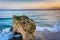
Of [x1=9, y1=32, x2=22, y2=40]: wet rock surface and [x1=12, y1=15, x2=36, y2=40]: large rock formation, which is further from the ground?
[x1=12, y1=15, x2=36, y2=40]: large rock formation

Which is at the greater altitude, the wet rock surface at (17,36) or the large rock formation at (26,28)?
the large rock formation at (26,28)

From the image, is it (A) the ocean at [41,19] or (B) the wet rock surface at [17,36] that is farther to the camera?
(A) the ocean at [41,19]

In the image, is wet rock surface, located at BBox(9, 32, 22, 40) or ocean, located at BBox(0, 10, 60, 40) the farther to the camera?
ocean, located at BBox(0, 10, 60, 40)

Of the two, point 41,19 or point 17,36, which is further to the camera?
point 41,19

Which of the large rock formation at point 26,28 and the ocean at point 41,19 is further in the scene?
the ocean at point 41,19

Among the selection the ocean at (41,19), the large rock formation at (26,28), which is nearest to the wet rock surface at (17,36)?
the large rock formation at (26,28)

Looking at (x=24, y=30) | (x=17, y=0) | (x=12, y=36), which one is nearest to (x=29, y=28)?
(x=24, y=30)

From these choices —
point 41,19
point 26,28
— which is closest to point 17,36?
point 26,28

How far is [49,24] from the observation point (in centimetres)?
200

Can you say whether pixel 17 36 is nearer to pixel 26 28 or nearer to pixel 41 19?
pixel 26 28

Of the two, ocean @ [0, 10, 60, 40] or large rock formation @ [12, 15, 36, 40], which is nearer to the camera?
large rock formation @ [12, 15, 36, 40]

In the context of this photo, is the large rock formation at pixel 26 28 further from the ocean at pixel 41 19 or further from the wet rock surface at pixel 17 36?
the ocean at pixel 41 19

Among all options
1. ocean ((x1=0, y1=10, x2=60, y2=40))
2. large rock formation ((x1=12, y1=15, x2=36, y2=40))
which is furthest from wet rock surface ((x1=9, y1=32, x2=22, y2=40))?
ocean ((x1=0, y1=10, x2=60, y2=40))

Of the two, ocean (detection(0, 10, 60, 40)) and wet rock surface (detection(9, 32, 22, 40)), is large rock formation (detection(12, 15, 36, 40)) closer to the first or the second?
wet rock surface (detection(9, 32, 22, 40))
